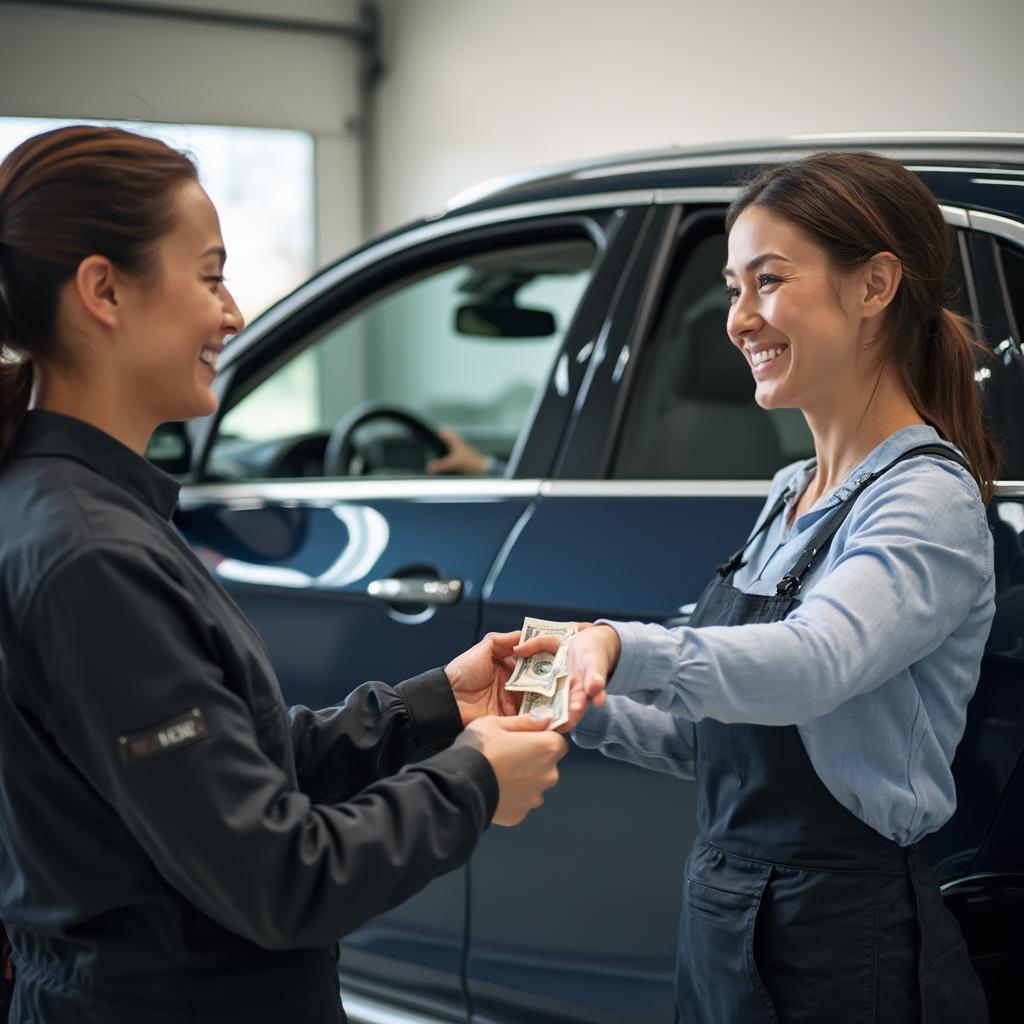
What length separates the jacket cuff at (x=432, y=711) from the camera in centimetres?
161

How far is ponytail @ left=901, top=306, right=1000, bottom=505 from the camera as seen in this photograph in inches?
66.7

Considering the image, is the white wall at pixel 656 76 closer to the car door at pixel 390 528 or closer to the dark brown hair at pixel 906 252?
the car door at pixel 390 528

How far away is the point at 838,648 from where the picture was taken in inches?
54.9

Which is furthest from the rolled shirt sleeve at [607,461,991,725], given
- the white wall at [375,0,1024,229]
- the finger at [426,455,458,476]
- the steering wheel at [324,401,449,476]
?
the white wall at [375,0,1024,229]

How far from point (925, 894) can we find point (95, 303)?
1.14 metres

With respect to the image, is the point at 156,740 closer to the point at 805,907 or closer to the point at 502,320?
the point at 805,907

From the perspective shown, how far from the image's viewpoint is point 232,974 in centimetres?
128

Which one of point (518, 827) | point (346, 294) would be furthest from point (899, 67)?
point (518, 827)

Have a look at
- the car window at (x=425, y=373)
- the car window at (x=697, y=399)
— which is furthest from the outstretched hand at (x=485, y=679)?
the car window at (x=425, y=373)

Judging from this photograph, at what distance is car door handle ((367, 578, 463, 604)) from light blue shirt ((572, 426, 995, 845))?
29.4 inches

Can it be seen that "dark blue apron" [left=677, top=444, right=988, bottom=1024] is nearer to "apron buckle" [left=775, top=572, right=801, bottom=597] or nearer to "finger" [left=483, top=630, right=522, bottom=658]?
"apron buckle" [left=775, top=572, right=801, bottom=597]

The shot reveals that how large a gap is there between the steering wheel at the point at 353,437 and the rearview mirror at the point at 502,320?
30 cm

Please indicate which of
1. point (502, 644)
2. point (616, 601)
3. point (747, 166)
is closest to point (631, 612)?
point (616, 601)

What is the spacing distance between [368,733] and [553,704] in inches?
9.3
